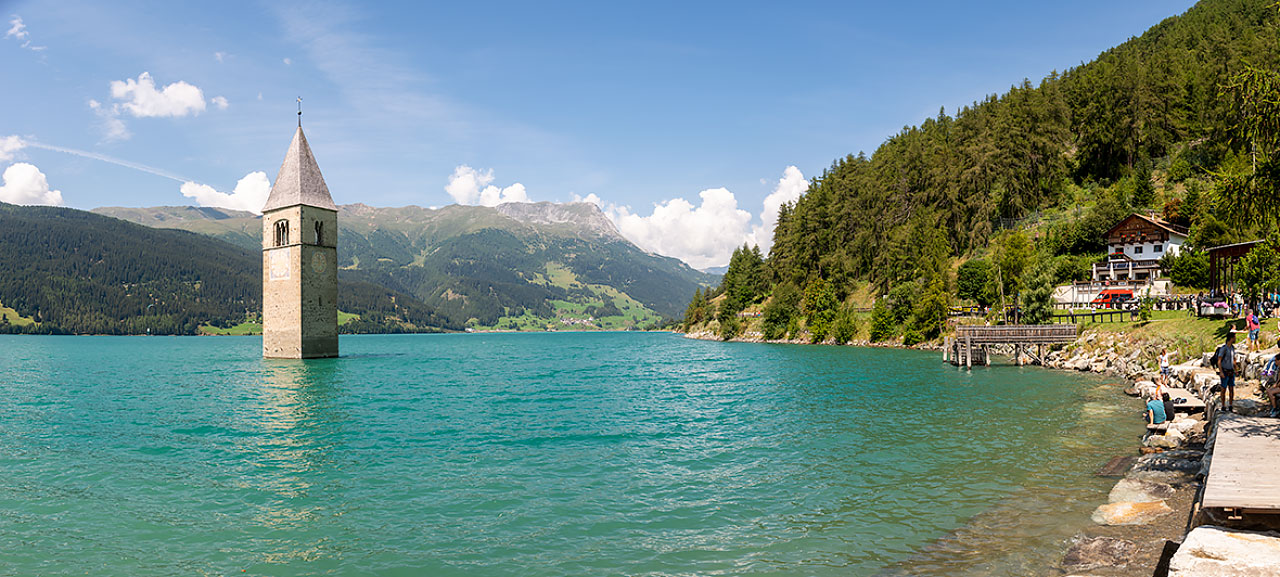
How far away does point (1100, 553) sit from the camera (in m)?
12.6

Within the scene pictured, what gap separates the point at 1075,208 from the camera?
354 ft

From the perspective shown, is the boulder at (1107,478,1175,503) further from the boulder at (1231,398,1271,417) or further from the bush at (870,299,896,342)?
the bush at (870,299,896,342)

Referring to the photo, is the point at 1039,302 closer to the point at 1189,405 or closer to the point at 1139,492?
the point at 1189,405

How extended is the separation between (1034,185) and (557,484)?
118m

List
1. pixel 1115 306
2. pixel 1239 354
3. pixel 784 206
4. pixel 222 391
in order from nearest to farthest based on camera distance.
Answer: pixel 1239 354 → pixel 222 391 → pixel 1115 306 → pixel 784 206

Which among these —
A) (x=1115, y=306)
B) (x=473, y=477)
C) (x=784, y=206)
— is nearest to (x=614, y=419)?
(x=473, y=477)

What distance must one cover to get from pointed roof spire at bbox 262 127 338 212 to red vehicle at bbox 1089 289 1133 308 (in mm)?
88368

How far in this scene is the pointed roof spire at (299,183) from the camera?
77.2 m

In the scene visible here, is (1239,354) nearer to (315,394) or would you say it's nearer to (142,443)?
(142,443)

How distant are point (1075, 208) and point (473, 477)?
116073 millimetres

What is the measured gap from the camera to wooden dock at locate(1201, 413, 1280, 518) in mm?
11031

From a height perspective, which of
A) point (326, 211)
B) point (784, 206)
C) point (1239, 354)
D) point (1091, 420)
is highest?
point (784, 206)

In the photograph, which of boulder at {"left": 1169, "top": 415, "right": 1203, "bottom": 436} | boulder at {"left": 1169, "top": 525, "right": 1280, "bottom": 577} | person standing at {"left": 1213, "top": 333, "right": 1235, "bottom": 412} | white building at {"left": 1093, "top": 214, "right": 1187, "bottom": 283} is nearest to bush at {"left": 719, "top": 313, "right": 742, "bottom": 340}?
white building at {"left": 1093, "top": 214, "right": 1187, "bottom": 283}

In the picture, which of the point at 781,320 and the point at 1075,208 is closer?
the point at 1075,208
